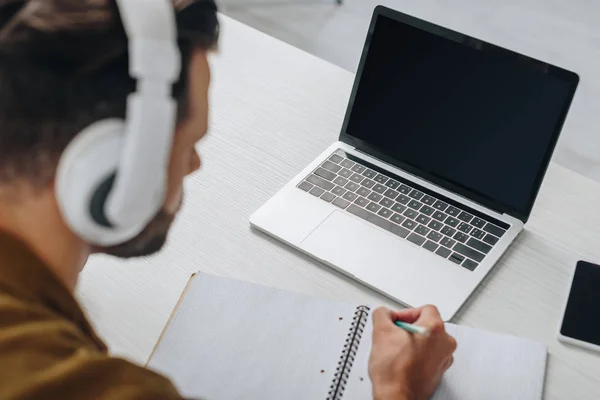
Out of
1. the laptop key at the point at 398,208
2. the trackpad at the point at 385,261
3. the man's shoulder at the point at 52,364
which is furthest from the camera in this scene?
the laptop key at the point at 398,208

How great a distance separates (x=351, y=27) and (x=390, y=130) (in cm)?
169

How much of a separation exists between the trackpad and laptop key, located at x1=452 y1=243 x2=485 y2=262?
3 centimetres

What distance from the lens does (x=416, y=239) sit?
934mm

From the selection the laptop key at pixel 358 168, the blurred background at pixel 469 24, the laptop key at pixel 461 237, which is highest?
the laptop key at pixel 461 237

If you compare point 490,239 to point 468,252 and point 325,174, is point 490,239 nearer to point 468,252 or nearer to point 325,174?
point 468,252

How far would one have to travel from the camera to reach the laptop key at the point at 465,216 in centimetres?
96

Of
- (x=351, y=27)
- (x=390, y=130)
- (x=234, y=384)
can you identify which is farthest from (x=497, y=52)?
(x=351, y=27)

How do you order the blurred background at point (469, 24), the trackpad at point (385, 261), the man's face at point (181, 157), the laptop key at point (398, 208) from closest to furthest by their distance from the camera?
1. the man's face at point (181, 157)
2. the trackpad at point (385, 261)
3. the laptop key at point (398, 208)
4. the blurred background at point (469, 24)

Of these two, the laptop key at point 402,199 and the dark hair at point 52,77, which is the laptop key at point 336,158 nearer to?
→ the laptop key at point 402,199

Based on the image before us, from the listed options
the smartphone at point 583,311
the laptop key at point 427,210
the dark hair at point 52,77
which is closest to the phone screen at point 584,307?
the smartphone at point 583,311

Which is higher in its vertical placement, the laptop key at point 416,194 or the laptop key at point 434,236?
the laptop key at point 416,194

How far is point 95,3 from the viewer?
19.5 inches

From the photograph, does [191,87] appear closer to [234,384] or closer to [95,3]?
[95,3]

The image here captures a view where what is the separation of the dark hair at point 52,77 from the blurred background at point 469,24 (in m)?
1.95
